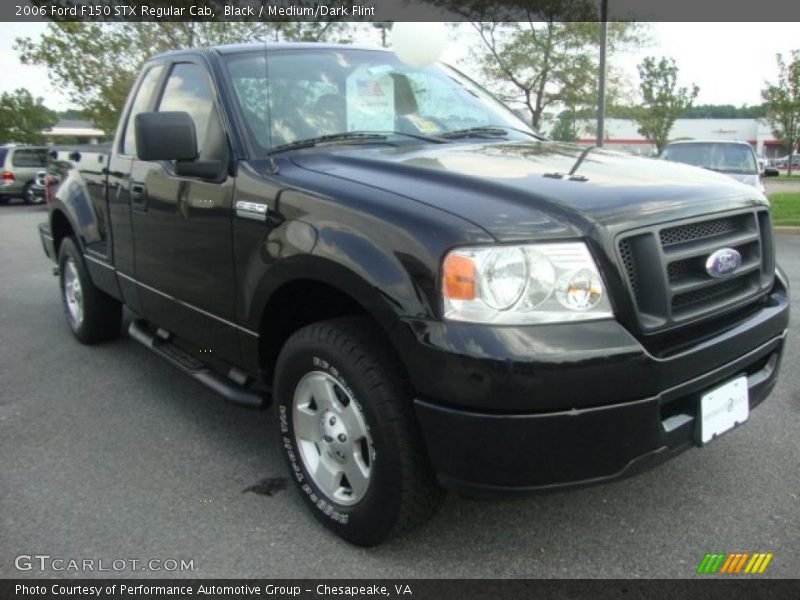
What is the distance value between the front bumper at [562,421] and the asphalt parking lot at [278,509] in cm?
53

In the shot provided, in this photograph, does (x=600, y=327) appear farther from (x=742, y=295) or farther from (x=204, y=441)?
(x=204, y=441)

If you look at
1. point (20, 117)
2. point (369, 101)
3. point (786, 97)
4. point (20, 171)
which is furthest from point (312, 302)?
point (20, 117)

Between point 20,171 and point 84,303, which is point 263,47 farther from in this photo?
point 20,171

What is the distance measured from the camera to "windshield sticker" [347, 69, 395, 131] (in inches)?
129

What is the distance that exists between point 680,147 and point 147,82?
10.2 m

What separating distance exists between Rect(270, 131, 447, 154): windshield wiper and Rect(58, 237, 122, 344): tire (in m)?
2.50

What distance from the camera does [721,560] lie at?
97.2 inches

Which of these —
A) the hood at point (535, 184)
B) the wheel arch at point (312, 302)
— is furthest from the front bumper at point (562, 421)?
the hood at point (535, 184)

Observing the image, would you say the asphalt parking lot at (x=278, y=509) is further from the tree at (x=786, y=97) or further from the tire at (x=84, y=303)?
the tree at (x=786, y=97)

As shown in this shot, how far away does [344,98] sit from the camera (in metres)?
3.33

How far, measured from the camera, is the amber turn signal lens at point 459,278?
2070mm

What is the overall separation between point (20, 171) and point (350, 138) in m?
20.1

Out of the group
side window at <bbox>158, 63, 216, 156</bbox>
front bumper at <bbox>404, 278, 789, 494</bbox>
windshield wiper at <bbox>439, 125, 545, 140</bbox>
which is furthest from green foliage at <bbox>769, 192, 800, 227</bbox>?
front bumper at <bbox>404, 278, 789, 494</bbox>

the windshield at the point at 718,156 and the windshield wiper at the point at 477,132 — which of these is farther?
the windshield at the point at 718,156
